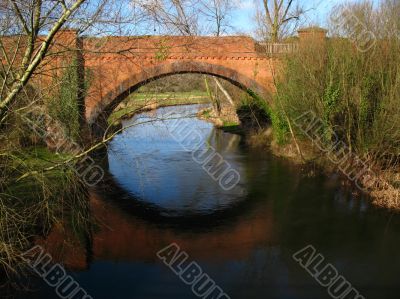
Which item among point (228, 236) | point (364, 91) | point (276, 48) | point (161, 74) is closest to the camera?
point (228, 236)

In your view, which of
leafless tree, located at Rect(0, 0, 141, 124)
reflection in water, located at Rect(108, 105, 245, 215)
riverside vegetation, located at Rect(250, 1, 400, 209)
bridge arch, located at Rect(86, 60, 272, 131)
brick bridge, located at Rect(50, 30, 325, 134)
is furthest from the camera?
bridge arch, located at Rect(86, 60, 272, 131)

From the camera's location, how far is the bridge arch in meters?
16.5

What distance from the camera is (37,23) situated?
5.61m

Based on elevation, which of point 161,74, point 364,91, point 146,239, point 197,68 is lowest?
point 146,239

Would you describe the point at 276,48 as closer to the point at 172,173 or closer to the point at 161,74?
the point at 161,74

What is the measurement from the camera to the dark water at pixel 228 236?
747cm

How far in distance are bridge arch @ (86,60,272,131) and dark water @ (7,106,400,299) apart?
10.6 feet

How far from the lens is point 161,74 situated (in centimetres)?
1598

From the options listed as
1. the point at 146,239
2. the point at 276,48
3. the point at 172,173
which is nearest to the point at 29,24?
the point at 146,239

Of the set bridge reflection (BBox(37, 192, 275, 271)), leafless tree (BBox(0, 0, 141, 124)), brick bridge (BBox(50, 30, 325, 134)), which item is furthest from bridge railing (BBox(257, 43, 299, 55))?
leafless tree (BBox(0, 0, 141, 124))

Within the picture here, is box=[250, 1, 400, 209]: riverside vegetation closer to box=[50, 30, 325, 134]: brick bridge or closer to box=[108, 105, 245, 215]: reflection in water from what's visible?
box=[50, 30, 325, 134]: brick bridge

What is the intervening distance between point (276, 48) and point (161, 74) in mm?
5250

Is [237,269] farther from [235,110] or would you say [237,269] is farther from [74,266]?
[235,110]

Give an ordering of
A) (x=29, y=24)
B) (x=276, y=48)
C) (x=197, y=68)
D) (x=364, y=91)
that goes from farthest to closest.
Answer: (x=276, y=48), (x=197, y=68), (x=364, y=91), (x=29, y=24)
